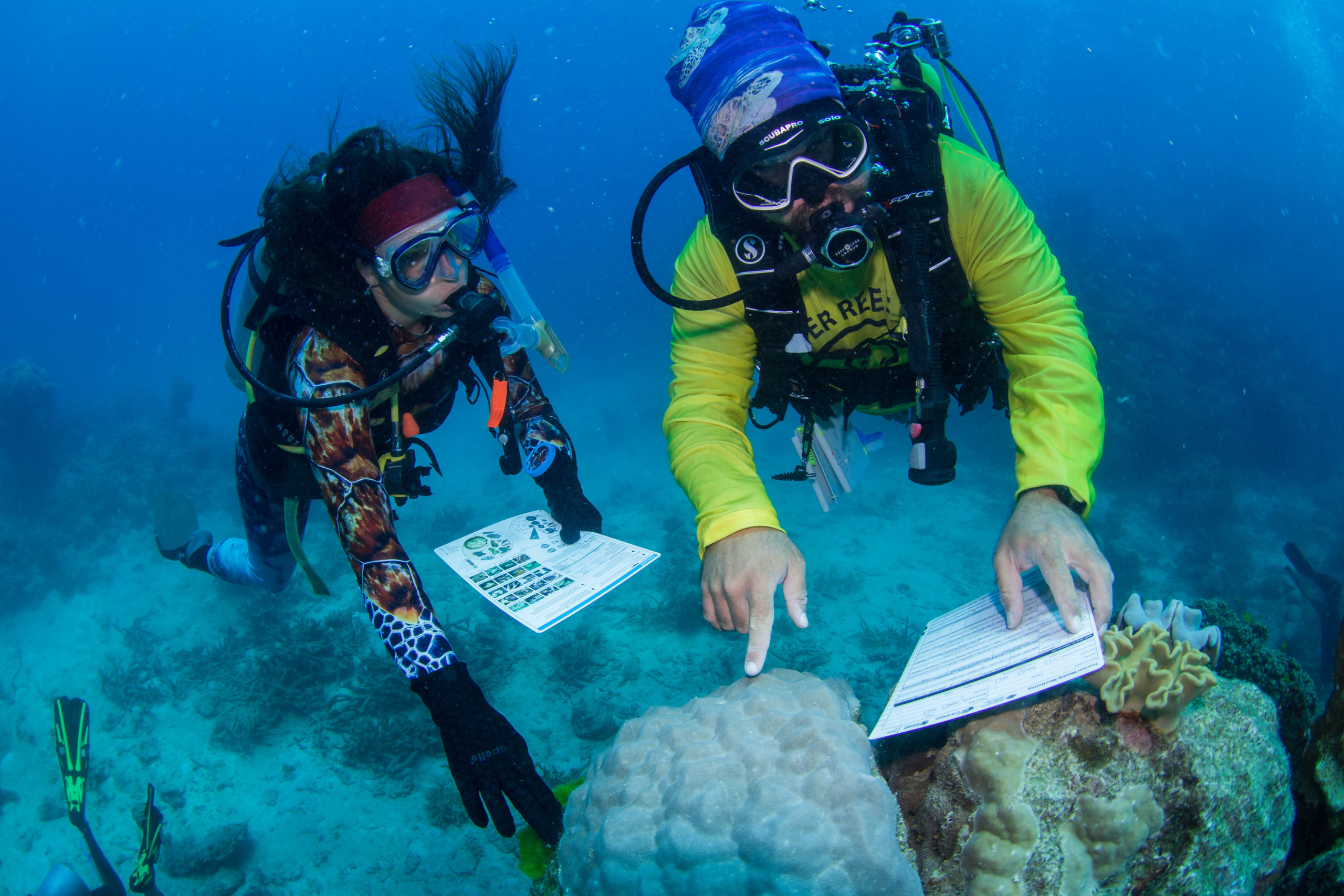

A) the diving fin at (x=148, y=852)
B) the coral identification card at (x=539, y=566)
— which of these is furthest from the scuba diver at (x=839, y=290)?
the diving fin at (x=148, y=852)

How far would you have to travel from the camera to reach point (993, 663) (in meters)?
1.69

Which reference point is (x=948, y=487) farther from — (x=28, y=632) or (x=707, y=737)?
(x=28, y=632)

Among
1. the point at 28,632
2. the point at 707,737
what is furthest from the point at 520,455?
the point at 28,632

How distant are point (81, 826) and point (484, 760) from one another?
563 cm

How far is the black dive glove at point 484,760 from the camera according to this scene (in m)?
2.28

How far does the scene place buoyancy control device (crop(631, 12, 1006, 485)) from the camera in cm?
240

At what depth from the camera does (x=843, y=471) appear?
3.61 metres

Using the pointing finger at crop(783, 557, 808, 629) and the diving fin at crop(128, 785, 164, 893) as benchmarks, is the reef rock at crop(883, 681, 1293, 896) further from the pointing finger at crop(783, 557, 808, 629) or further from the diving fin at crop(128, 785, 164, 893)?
the diving fin at crop(128, 785, 164, 893)

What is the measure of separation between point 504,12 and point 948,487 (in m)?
114

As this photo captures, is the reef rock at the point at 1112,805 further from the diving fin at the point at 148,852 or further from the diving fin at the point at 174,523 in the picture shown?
the diving fin at the point at 174,523

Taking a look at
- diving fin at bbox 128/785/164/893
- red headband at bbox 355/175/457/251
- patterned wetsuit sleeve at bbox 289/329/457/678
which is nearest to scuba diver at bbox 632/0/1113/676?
red headband at bbox 355/175/457/251

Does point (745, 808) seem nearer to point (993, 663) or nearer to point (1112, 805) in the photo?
point (993, 663)

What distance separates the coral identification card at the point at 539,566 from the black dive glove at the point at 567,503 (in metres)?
0.06

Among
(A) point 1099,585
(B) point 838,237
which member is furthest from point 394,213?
(A) point 1099,585
